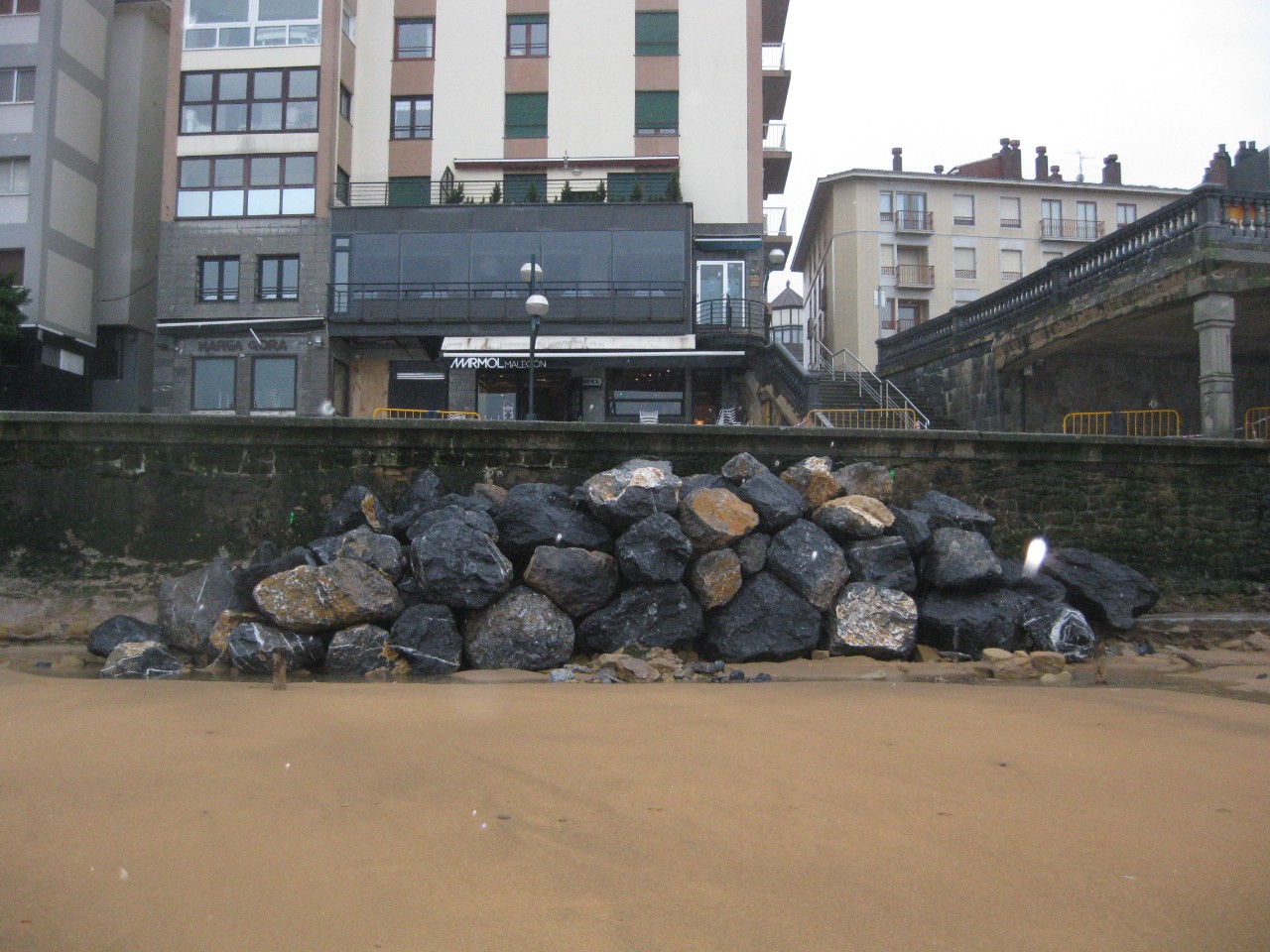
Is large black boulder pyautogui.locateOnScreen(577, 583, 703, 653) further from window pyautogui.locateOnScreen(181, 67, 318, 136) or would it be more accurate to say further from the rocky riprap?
window pyautogui.locateOnScreen(181, 67, 318, 136)

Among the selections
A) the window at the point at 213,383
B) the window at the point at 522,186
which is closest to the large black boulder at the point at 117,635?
the window at the point at 213,383

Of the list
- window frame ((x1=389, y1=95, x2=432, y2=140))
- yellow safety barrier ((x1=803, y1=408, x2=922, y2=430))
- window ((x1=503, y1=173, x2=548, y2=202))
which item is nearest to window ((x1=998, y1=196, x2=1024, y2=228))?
window ((x1=503, y1=173, x2=548, y2=202))

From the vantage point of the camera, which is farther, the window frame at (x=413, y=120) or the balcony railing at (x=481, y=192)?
the window frame at (x=413, y=120)

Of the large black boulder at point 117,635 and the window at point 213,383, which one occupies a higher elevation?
the window at point 213,383

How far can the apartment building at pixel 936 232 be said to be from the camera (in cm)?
3706

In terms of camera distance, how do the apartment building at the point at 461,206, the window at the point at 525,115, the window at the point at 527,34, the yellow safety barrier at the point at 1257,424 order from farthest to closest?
the window at the point at 527,34 < the window at the point at 525,115 < the apartment building at the point at 461,206 < the yellow safety barrier at the point at 1257,424

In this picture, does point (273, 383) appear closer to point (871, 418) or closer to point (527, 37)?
point (527, 37)

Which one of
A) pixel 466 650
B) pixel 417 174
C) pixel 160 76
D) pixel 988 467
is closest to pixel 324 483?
pixel 466 650

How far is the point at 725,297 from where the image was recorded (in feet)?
80.0

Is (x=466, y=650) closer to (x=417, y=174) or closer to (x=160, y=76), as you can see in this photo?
(x=417, y=174)

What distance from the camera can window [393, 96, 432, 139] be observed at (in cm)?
2591

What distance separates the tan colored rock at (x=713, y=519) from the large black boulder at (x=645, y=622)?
513 millimetres

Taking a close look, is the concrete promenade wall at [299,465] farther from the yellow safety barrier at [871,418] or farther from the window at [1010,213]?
the window at [1010,213]

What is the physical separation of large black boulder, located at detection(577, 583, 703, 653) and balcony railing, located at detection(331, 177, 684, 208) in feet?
59.4
